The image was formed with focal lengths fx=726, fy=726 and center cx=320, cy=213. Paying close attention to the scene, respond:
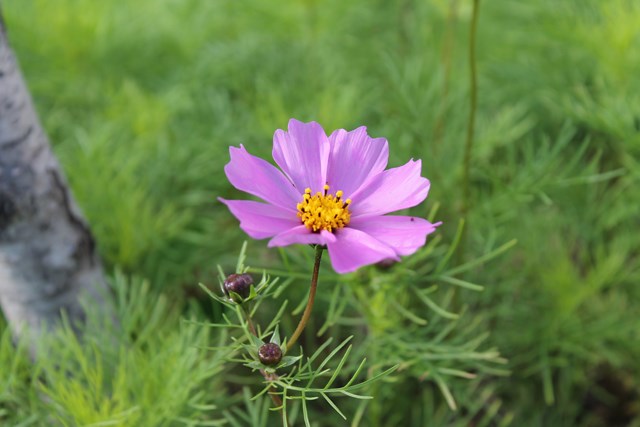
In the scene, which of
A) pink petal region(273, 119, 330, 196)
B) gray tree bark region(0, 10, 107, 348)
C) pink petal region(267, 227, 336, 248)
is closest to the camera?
pink petal region(267, 227, 336, 248)

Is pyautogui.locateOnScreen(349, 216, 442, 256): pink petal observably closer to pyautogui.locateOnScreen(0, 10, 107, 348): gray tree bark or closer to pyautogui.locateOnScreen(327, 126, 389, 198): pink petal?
pyautogui.locateOnScreen(327, 126, 389, 198): pink petal

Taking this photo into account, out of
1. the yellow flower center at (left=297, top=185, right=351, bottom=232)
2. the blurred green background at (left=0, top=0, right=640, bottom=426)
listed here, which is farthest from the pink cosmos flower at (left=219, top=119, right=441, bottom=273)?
the blurred green background at (left=0, top=0, right=640, bottom=426)

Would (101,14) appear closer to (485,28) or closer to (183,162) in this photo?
(183,162)

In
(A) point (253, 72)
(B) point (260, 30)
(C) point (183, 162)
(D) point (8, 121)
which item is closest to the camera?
(D) point (8, 121)

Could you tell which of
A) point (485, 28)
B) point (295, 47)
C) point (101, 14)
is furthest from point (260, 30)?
point (485, 28)

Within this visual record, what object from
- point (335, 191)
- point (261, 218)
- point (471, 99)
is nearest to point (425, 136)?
point (471, 99)

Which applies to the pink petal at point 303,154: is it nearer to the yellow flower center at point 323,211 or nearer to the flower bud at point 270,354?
the yellow flower center at point 323,211
